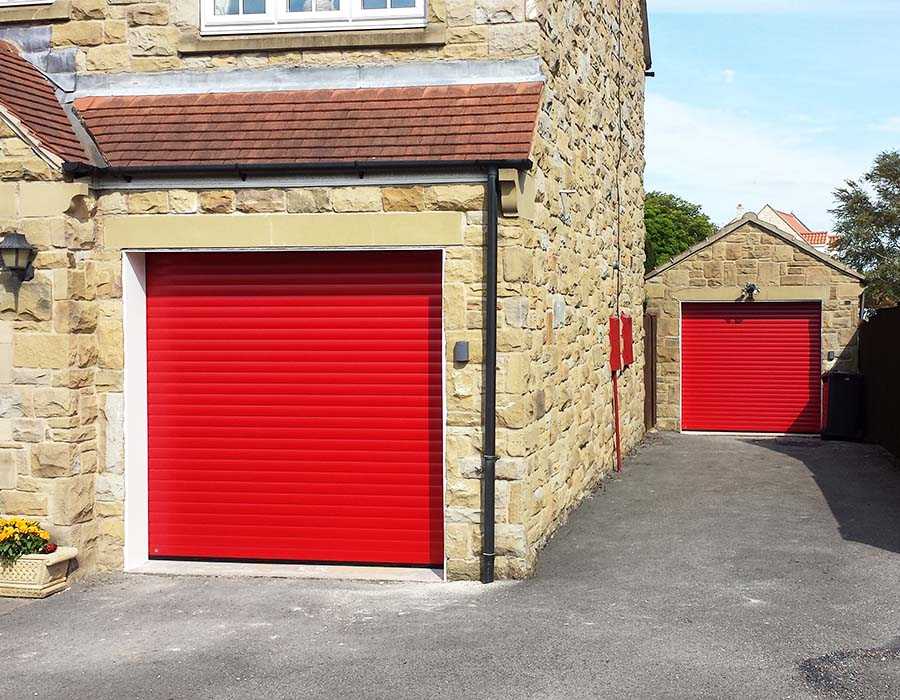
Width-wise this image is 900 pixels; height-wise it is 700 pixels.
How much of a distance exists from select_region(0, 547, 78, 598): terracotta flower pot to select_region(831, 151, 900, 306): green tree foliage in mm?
38756

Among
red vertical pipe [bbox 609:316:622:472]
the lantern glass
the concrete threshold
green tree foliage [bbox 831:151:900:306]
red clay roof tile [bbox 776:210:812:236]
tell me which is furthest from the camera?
red clay roof tile [bbox 776:210:812:236]

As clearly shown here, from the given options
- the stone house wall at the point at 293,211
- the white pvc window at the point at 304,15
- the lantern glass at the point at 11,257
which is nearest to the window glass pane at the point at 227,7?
the white pvc window at the point at 304,15

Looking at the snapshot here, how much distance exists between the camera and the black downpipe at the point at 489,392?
822 cm

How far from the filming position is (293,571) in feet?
28.9

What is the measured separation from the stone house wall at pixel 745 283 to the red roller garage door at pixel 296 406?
37.2 feet

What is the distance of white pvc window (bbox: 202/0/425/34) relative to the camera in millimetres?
8930

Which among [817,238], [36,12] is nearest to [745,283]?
[36,12]

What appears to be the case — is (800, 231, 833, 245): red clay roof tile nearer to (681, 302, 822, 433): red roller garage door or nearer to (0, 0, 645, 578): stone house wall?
(681, 302, 822, 433): red roller garage door

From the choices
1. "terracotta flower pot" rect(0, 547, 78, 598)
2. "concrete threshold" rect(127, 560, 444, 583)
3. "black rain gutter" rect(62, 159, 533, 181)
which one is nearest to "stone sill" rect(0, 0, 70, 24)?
"black rain gutter" rect(62, 159, 533, 181)

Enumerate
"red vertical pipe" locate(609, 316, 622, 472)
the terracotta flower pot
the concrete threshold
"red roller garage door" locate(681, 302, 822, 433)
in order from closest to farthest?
the terracotta flower pot, the concrete threshold, "red vertical pipe" locate(609, 316, 622, 472), "red roller garage door" locate(681, 302, 822, 433)

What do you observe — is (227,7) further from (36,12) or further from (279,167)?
(279,167)

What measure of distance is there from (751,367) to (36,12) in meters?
13.8

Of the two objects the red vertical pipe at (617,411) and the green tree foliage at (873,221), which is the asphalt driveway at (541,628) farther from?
the green tree foliage at (873,221)

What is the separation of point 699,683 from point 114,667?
11.7 feet
